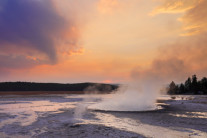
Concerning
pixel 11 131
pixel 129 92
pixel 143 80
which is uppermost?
pixel 143 80

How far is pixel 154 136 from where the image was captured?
31.3ft

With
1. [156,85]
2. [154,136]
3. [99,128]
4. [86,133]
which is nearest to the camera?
[154,136]

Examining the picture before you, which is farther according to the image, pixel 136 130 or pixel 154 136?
pixel 136 130

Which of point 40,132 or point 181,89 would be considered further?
point 181,89

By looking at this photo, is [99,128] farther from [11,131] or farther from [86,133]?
[11,131]

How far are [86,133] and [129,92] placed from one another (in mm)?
20374

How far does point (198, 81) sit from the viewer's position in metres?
82.6

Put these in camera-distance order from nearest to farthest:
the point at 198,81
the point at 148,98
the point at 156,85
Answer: the point at 148,98 → the point at 156,85 → the point at 198,81

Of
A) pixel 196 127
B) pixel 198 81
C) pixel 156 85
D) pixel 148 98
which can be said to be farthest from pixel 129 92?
pixel 198 81

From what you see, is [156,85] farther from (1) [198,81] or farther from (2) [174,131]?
(1) [198,81]

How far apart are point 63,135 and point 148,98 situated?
21517 millimetres

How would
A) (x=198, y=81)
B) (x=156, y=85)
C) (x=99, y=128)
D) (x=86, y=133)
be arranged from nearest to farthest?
1. (x=86, y=133)
2. (x=99, y=128)
3. (x=156, y=85)
4. (x=198, y=81)

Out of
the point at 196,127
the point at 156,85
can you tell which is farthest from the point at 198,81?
the point at 196,127

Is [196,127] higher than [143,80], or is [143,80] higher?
[143,80]
